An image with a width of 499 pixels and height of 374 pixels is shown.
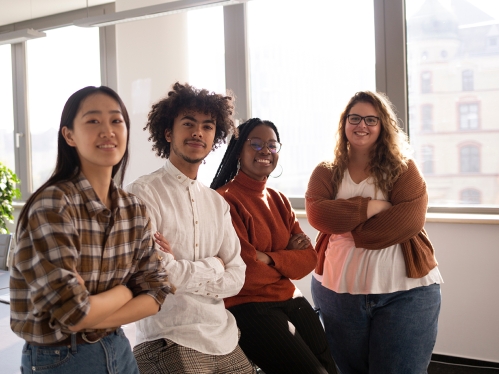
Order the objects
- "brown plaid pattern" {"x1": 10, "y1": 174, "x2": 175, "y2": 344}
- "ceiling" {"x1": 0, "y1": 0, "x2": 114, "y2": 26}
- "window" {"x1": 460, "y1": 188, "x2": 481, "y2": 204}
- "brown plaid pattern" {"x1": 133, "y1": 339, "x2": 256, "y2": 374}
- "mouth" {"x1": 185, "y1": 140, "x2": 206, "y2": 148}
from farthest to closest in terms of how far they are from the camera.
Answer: "ceiling" {"x1": 0, "y1": 0, "x2": 114, "y2": 26} < "window" {"x1": 460, "y1": 188, "x2": 481, "y2": 204} < "mouth" {"x1": 185, "y1": 140, "x2": 206, "y2": 148} < "brown plaid pattern" {"x1": 133, "y1": 339, "x2": 256, "y2": 374} < "brown plaid pattern" {"x1": 10, "y1": 174, "x2": 175, "y2": 344}

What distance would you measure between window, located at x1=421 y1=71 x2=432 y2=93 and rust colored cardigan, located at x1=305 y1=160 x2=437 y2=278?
162 cm

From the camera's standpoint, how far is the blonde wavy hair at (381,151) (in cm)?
243

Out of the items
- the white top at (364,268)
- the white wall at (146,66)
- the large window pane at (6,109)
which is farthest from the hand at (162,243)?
the large window pane at (6,109)

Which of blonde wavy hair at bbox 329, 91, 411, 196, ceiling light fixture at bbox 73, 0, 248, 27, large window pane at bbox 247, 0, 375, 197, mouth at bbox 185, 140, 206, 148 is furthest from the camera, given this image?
large window pane at bbox 247, 0, 375, 197

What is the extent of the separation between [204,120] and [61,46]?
4.38 m

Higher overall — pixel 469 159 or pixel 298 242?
pixel 469 159

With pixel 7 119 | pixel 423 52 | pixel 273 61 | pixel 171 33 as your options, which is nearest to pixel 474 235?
pixel 423 52

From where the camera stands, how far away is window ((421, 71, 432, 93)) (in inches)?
153

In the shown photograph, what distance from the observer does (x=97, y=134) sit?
4.83ft

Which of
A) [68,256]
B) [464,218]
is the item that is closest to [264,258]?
[68,256]

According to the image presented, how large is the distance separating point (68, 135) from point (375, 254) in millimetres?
1439

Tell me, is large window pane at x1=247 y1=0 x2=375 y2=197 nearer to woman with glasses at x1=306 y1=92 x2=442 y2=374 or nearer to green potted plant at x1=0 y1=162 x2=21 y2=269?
woman with glasses at x1=306 y1=92 x2=442 y2=374

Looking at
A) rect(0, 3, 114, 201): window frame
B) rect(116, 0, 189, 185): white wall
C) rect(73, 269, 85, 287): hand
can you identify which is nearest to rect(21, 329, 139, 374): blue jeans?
rect(73, 269, 85, 287): hand

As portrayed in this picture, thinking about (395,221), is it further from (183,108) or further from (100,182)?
(100,182)
